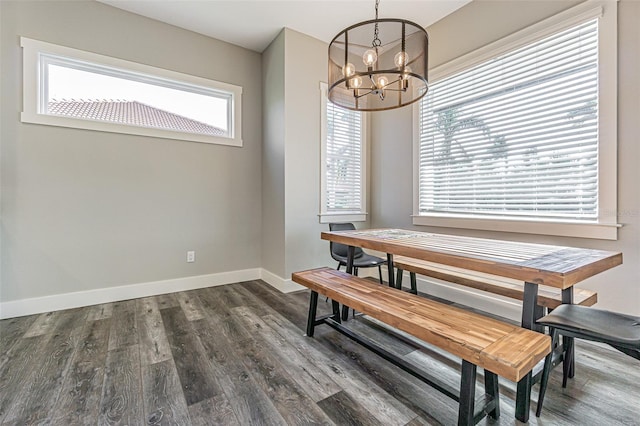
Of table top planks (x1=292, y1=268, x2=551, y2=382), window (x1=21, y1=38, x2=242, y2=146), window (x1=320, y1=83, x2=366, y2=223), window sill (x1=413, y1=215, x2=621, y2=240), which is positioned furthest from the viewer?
window (x1=320, y1=83, x2=366, y2=223)

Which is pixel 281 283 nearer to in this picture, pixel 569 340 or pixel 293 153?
pixel 293 153

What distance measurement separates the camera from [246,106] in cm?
375

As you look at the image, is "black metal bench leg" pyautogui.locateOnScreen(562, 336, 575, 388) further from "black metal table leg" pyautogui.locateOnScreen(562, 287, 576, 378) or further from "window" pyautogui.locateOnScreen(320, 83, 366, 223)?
"window" pyautogui.locateOnScreen(320, 83, 366, 223)

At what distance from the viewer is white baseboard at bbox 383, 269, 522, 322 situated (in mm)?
2533

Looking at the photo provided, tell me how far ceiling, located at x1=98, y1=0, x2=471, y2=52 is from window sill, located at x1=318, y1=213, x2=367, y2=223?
7.30 feet

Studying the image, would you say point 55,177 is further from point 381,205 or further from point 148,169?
point 381,205

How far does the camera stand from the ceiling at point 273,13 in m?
2.90

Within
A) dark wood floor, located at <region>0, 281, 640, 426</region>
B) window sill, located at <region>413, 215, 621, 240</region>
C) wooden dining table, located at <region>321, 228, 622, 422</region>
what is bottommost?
dark wood floor, located at <region>0, 281, 640, 426</region>

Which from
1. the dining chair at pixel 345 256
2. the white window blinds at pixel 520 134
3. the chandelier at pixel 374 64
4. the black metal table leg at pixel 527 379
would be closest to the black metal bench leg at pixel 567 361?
the black metal table leg at pixel 527 379

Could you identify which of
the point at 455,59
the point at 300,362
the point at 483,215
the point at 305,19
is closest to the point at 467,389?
the point at 300,362

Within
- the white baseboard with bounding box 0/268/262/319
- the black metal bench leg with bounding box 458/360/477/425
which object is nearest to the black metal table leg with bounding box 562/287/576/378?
the black metal bench leg with bounding box 458/360/477/425

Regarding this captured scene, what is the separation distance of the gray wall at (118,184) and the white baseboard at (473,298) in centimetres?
222

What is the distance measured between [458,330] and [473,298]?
176 cm

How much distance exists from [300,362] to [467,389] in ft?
3.38
